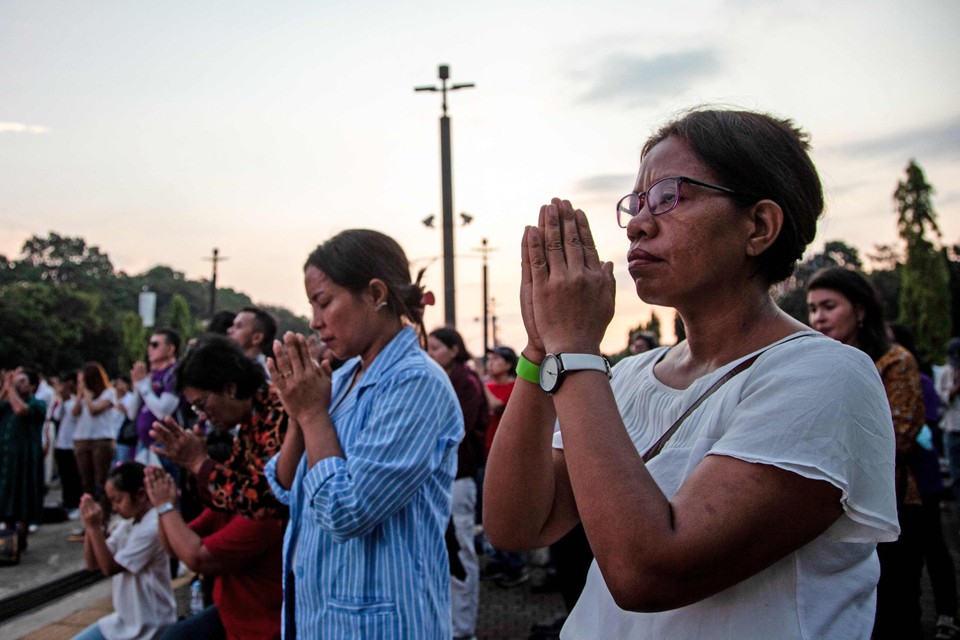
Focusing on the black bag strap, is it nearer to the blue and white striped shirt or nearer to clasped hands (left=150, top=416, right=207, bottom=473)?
the blue and white striped shirt

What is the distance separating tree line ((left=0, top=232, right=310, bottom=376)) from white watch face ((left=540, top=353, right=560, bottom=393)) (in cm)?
491

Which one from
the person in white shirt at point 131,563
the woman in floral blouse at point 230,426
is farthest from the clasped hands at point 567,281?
the person in white shirt at point 131,563

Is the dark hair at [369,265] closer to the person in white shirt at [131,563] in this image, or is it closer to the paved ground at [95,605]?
the person in white shirt at [131,563]

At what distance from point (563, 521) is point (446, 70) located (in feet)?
36.0

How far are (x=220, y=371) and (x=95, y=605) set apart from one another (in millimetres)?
3982

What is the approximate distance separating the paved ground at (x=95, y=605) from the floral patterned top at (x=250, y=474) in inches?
117

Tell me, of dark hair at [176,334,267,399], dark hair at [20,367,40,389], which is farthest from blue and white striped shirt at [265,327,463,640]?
dark hair at [20,367,40,389]

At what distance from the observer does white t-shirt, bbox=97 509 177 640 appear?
4.08 m

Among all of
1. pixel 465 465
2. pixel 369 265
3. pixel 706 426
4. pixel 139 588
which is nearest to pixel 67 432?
pixel 465 465

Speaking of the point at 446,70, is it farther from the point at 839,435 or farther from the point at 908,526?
the point at 839,435

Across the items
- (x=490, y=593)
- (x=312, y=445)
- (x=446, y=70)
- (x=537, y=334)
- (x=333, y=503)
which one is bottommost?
(x=490, y=593)

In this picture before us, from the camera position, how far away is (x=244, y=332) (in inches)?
225

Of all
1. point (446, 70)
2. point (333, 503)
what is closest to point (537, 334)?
point (333, 503)

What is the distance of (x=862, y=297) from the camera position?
3656 mm
